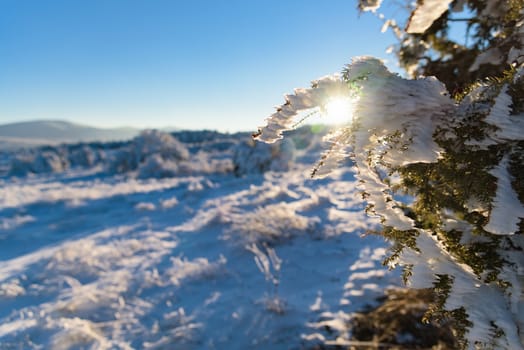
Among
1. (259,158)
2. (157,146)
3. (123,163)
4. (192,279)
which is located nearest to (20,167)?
(123,163)

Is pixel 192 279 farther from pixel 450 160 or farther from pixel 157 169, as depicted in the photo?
pixel 157 169

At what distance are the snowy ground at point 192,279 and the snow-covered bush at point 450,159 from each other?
1.19ft

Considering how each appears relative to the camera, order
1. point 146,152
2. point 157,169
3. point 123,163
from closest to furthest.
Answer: point 157,169
point 123,163
point 146,152

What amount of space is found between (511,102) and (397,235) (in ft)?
1.66

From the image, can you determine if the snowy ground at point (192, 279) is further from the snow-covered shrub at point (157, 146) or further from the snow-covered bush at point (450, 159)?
the snow-covered shrub at point (157, 146)

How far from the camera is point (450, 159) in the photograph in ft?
3.27

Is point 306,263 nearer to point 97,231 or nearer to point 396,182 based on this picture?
point 396,182

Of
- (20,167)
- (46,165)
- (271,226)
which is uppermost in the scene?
(271,226)

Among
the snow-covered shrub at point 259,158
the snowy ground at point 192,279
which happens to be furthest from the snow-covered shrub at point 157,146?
the snowy ground at point 192,279

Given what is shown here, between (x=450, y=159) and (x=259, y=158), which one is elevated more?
(x=450, y=159)

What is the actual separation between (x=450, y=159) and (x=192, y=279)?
4.66 m

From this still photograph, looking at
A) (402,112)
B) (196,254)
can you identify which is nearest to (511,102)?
(402,112)

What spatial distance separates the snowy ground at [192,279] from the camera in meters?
3.51

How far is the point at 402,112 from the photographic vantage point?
864 mm
